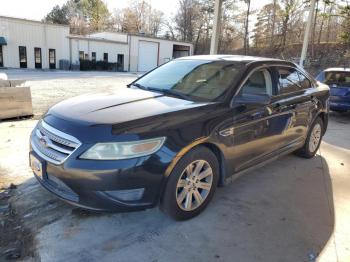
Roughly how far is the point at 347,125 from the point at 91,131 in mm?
7879

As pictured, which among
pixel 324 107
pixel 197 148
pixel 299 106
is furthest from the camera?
pixel 324 107

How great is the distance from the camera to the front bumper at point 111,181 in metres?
2.49

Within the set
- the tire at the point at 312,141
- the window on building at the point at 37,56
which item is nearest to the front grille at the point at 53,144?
the tire at the point at 312,141

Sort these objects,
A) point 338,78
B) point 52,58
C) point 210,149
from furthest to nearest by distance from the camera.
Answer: point 52,58 < point 338,78 < point 210,149

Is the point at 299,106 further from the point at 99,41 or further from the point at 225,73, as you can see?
the point at 99,41

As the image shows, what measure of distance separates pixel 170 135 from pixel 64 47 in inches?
1161

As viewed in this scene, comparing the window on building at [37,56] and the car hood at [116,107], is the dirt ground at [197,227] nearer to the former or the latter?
the car hood at [116,107]

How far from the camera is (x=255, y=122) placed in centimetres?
356

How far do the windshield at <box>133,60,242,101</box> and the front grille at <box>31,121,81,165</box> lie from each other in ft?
4.43

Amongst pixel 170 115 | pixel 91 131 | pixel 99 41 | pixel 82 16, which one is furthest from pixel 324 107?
pixel 82 16

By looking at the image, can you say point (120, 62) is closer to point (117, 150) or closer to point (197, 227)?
point (197, 227)

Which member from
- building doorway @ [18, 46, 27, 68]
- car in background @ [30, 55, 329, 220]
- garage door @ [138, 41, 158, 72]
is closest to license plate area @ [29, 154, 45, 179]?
car in background @ [30, 55, 329, 220]

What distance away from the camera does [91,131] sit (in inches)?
100

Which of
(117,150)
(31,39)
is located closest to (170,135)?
(117,150)
